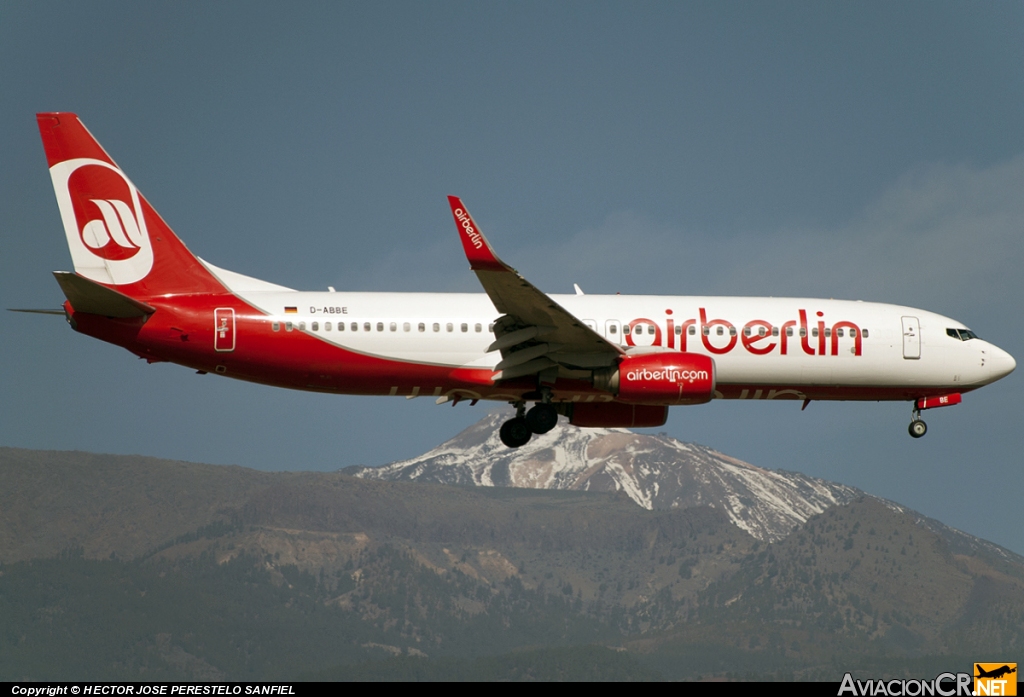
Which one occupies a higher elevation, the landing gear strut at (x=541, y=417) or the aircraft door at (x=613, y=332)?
the aircraft door at (x=613, y=332)

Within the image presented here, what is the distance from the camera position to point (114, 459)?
17500 centimetres

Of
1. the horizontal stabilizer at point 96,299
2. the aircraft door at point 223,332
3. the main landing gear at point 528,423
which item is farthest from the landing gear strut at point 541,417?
the horizontal stabilizer at point 96,299

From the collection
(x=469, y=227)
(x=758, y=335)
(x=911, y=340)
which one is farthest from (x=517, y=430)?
(x=911, y=340)

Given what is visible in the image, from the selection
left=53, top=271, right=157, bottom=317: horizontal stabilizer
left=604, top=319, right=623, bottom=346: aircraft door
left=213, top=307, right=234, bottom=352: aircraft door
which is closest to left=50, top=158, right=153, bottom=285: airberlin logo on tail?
left=53, top=271, right=157, bottom=317: horizontal stabilizer

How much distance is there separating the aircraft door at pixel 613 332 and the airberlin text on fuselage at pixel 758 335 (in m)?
0.21

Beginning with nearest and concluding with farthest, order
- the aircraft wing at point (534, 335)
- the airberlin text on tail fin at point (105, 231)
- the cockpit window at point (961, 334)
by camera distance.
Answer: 1. the aircraft wing at point (534, 335)
2. the airberlin text on tail fin at point (105, 231)
3. the cockpit window at point (961, 334)

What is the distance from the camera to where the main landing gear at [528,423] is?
35.4 m

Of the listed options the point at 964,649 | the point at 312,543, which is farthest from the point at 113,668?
the point at 964,649

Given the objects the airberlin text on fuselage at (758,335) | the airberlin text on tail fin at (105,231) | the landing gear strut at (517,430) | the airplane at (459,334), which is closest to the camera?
the airplane at (459,334)

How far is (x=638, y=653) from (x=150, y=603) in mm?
63004

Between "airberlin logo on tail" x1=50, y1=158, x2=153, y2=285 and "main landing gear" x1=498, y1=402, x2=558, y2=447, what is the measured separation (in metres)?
11.4

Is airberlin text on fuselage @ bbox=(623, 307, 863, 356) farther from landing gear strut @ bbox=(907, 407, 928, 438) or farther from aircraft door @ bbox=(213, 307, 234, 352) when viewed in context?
aircraft door @ bbox=(213, 307, 234, 352)

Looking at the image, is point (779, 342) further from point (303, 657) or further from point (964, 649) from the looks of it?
point (964, 649)

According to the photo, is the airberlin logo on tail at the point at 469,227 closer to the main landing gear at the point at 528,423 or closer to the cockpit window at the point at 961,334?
the main landing gear at the point at 528,423
